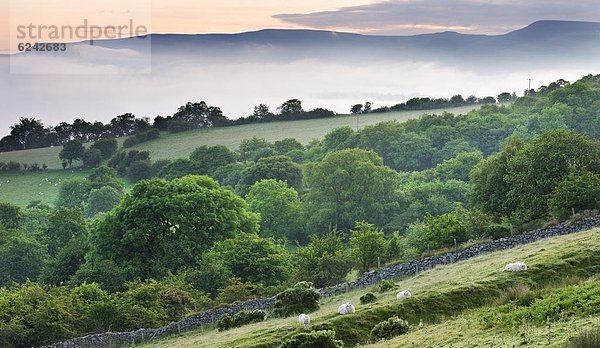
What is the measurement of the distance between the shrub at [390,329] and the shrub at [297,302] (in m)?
13.5

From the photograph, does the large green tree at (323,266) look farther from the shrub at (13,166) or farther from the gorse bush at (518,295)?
the shrub at (13,166)

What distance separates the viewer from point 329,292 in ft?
194

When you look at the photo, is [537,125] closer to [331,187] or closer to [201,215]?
[331,187]

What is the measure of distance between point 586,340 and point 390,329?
601 inches

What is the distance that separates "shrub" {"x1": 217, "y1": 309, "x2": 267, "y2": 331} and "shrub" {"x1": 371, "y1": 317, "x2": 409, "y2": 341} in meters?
16.0

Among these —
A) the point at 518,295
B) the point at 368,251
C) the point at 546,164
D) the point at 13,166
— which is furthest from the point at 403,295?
the point at 13,166

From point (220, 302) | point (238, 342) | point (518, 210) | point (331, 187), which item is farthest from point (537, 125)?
point (238, 342)

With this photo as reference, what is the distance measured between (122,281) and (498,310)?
61115mm

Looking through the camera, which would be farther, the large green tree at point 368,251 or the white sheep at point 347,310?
the large green tree at point 368,251

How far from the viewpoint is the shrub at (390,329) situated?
3738cm

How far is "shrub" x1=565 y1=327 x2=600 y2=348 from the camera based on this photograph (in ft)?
75.5

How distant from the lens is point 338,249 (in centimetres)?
8306

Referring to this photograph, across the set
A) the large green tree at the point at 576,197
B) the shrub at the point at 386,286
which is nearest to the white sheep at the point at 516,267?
the shrub at the point at 386,286

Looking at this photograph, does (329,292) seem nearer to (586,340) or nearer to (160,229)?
(586,340)
